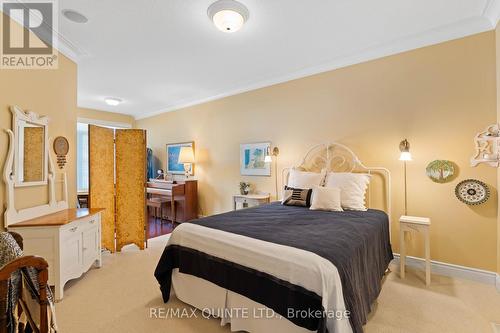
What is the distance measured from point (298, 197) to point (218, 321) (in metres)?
1.72

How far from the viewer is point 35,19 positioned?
8.02 feet

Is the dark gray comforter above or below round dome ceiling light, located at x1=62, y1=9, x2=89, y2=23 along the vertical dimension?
below

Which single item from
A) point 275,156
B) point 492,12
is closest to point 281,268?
point 275,156

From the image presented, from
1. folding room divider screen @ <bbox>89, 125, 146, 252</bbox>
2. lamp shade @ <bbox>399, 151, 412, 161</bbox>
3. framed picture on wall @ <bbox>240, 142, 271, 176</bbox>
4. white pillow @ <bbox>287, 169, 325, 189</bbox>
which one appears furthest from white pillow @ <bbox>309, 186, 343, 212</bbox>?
folding room divider screen @ <bbox>89, 125, 146, 252</bbox>

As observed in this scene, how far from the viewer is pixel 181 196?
16.7 ft

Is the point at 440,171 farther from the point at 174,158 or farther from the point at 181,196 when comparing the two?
the point at 174,158

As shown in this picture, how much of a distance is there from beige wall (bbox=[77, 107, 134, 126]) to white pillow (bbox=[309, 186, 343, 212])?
19.0ft

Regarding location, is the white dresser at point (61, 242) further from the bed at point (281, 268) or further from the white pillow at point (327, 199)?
the white pillow at point (327, 199)

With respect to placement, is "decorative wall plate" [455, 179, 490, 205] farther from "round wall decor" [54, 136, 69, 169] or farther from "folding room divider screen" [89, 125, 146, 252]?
"round wall decor" [54, 136, 69, 169]

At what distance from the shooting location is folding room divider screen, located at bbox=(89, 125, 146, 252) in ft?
11.6

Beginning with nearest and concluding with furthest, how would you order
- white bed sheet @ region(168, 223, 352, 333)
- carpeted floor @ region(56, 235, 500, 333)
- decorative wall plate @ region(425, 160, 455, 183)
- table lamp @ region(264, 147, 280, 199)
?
white bed sheet @ region(168, 223, 352, 333)
carpeted floor @ region(56, 235, 500, 333)
decorative wall plate @ region(425, 160, 455, 183)
table lamp @ region(264, 147, 280, 199)

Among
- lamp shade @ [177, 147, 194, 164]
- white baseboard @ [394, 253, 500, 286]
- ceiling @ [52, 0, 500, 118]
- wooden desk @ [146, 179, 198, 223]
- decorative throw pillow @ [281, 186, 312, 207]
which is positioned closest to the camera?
ceiling @ [52, 0, 500, 118]

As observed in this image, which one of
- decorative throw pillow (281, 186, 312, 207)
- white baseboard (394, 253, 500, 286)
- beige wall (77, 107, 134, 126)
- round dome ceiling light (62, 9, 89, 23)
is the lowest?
white baseboard (394, 253, 500, 286)

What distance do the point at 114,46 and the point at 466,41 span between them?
13.4 feet
